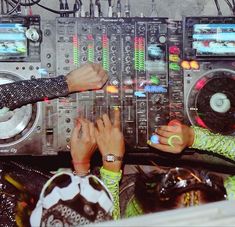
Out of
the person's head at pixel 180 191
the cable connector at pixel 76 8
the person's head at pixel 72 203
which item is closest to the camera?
the person's head at pixel 72 203

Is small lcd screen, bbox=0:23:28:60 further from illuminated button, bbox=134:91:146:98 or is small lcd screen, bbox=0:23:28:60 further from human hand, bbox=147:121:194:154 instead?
human hand, bbox=147:121:194:154

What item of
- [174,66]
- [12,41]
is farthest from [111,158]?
[12,41]

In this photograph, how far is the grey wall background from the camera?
2.84 meters

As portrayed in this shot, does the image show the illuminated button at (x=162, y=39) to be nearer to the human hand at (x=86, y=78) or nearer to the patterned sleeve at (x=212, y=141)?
the human hand at (x=86, y=78)

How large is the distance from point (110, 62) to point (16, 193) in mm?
717

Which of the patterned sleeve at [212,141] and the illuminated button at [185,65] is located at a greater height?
the illuminated button at [185,65]

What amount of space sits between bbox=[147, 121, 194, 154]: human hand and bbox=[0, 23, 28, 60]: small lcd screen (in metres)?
0.69

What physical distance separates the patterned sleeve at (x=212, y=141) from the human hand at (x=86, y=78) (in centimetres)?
46

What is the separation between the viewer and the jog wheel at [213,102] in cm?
238

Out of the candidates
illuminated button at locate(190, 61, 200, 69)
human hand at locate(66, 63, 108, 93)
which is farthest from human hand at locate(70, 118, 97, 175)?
illuminated button at locate(190, 61, 200, 69)

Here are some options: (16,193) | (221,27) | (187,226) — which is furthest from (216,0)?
(187,226)

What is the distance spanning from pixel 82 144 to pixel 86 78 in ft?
0.93

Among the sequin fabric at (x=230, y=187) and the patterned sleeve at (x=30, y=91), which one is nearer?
the sequin fabric at (x=230, y=187)

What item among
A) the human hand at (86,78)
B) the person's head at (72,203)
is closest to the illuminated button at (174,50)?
the human hand at (86,78)
